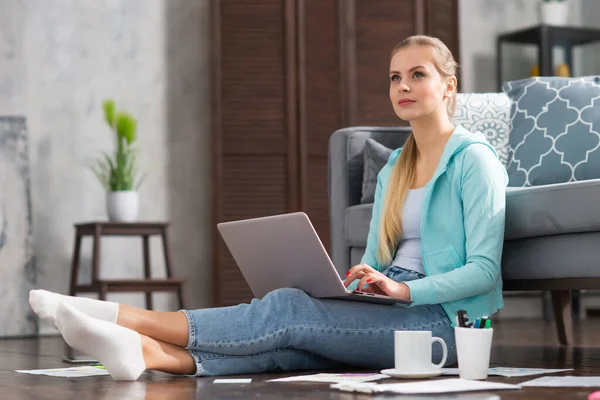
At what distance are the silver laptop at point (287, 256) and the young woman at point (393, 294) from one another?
38 millimetres

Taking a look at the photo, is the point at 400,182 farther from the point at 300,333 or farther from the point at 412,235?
the point at 300,333

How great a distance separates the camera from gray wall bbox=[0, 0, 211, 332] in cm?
473

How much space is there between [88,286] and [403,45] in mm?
2482

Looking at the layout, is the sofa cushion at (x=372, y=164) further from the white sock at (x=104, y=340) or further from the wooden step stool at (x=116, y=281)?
the wooden step stool at (x=116, y=281)

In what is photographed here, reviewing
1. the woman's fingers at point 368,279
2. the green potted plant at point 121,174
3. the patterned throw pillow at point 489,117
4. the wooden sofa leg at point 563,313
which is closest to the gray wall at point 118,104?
the green potted plant at point 121,174

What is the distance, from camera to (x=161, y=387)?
6.19ft

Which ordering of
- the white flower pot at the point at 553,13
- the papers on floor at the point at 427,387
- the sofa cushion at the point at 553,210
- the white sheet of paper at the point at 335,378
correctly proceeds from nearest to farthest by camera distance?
1. the papers on floor at the point at 427,387
2. the white sheet of paper at the point at 335,378
3. the sofa cushion at the point at 553,210
4. the white flower pot at the point at 553,13

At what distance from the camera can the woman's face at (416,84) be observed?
2.24m

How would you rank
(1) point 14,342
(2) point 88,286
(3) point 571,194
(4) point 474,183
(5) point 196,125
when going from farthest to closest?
(5) point 196,125
(2) point 88,286
(1) point 14,342
(3) point 571,194
(4) point 474,183

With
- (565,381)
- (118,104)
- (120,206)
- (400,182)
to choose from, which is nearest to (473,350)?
(565,381)

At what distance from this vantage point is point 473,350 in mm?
1835

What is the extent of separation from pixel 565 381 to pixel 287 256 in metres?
0.63

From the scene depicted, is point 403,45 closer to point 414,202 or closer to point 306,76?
point 414,202

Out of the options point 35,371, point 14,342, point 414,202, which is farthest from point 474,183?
point 14,342
